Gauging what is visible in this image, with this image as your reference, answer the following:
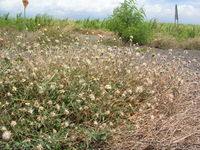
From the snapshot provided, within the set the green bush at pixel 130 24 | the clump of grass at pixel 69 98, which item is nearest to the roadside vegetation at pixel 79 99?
the clump of grass at pixel 69 98

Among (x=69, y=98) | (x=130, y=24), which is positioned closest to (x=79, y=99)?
(x=69, y=98)

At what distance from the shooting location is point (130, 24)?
1140cm

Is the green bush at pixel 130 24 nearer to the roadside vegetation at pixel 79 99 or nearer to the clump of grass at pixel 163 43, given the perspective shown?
the clump of grass at pixel 163 43

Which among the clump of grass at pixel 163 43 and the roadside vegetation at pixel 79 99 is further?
the clump of grass at pixel 163 43

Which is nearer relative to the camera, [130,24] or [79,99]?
[79,99]

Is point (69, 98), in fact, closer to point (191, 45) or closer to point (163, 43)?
point (163, 43)

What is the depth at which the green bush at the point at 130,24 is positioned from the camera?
1104cm

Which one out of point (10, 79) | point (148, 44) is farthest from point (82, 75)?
point (148, 44)

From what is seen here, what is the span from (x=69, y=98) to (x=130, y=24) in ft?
28.7

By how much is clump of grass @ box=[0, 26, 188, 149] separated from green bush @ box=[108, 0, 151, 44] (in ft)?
23.6

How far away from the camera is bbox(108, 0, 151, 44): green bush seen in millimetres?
11039

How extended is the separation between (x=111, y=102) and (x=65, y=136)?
2.16 feet

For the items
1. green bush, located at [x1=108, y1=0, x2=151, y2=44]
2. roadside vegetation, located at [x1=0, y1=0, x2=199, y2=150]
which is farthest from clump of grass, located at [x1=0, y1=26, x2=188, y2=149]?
green bush, located at [x1=108, y1=0, x2=151, y2=44]

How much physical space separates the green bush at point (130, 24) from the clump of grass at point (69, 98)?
7.20m
